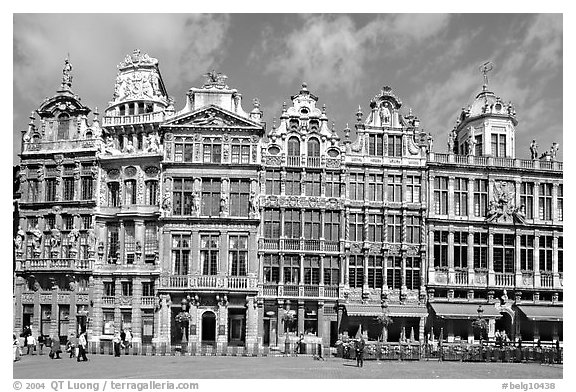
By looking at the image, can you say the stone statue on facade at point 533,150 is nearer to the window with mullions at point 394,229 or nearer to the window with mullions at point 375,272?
the window with mullions at point 394,229

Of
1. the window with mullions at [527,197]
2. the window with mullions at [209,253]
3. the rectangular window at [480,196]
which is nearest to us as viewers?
the window with mullions at [209,253]

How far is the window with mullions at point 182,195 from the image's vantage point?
4416cm

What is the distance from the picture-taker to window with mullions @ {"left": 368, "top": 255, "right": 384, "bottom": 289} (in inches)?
1758

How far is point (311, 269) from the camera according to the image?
44.2 m

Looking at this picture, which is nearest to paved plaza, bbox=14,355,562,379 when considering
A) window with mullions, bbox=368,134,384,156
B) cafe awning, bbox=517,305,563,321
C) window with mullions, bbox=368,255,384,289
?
window with mullions, bbox=368,255,384,289

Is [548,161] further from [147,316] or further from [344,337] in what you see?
[147,316]

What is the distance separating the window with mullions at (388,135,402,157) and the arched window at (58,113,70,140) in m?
19.7

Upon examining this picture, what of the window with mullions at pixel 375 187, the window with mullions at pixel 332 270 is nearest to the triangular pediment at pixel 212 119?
the window with mullions at pixel 375 187

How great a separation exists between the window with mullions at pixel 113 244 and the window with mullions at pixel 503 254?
2295 centimetres

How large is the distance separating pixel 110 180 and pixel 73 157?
2704 millimetres

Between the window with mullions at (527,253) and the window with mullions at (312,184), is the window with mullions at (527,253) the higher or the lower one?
the lower one

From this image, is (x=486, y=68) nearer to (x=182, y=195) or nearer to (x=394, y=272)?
(x=394, y=272)
